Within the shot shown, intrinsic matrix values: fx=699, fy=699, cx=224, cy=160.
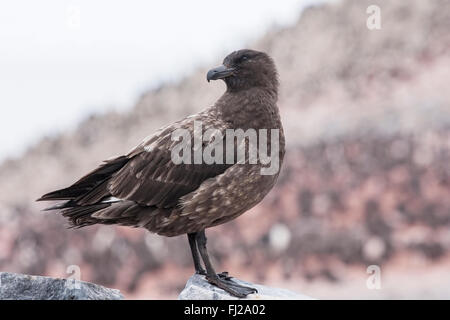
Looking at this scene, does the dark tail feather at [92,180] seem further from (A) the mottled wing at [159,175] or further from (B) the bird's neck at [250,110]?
(B) the bird's neck at [250,110]

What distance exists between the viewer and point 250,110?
23.4 ft

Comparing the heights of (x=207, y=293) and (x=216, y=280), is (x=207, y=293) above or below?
below

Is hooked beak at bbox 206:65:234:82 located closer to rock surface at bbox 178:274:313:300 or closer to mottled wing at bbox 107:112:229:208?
mottled wing at bbox 107:112:229:208

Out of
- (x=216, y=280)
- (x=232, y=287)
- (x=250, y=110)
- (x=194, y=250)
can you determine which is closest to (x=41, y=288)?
(x=194, y=250)

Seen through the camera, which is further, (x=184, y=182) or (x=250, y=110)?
(x=250, y=110)

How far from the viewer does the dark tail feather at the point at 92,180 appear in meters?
7.15

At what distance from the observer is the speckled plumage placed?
22.2ft

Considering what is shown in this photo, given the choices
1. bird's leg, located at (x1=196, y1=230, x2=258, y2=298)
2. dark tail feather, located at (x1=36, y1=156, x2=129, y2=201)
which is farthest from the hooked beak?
bird's leg, located at (x1=196, y1=230, x2=258, y2=298)

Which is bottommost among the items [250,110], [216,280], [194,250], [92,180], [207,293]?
[207,293]

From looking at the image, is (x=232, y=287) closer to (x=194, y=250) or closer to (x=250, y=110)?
(x=194, y=250)

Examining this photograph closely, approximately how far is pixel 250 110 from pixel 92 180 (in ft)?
5.85
